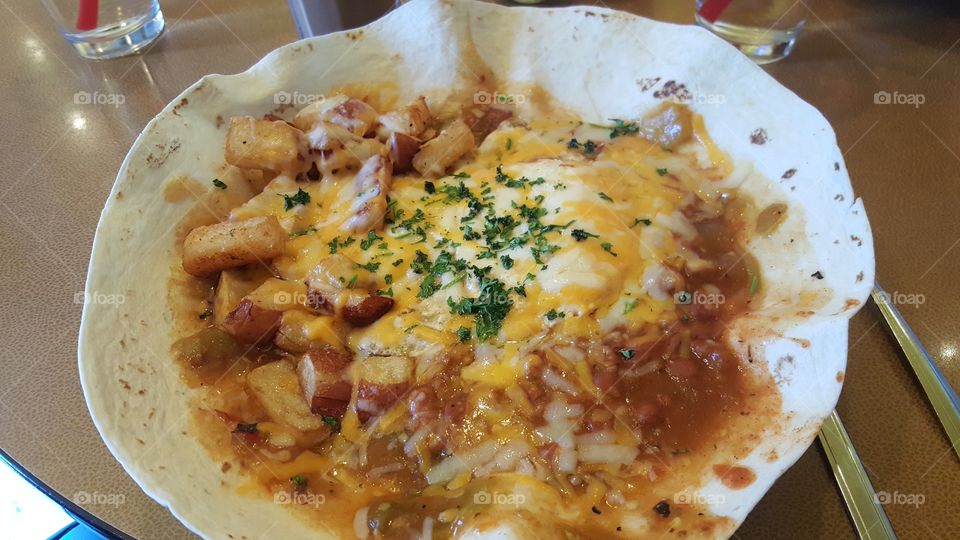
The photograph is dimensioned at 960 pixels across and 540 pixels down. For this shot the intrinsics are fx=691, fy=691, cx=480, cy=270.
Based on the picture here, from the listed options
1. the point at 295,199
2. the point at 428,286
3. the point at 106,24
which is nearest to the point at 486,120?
the point at 295,199

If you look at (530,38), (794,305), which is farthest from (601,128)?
(794,305)

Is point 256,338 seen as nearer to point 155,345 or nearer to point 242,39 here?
point 155,345

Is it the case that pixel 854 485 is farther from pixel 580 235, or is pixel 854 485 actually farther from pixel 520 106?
pixel 520 106

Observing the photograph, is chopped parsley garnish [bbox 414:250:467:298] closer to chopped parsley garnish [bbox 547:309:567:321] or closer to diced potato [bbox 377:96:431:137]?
chopped parsley garnish [bbox 547:309:567:321]

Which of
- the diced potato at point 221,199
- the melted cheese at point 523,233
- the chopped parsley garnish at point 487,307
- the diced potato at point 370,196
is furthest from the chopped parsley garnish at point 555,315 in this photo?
the diced potato at point 221,199

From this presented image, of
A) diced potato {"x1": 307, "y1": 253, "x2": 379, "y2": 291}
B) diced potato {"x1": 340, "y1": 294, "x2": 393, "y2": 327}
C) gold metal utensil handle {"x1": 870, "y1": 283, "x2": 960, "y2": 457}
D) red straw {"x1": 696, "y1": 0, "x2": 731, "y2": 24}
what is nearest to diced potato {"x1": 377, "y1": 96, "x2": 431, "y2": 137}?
diced potato {"x1": 307, "y1": 253, "x2": 379, "y2": 291}

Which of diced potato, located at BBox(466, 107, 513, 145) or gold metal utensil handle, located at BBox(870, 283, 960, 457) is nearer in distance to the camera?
gold metal utensil handle, located at BBox(870, 283, 960, 457)
